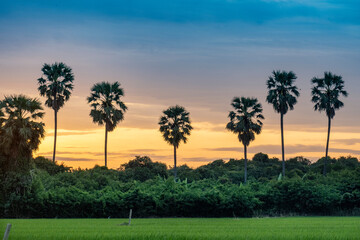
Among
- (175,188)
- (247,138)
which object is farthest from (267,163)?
(175,188)

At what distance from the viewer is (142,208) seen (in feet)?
166

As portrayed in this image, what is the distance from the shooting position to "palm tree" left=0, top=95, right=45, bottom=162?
46781 millimetres

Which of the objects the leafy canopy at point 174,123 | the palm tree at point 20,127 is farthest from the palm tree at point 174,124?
the palm tree at point 20,127

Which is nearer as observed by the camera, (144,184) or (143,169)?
(144,184)

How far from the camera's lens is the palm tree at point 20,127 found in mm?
46781

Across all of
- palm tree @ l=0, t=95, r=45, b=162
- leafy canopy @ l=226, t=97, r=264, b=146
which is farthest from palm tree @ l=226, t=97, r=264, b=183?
palm tree @ l=0, t=95, r=45, b=162

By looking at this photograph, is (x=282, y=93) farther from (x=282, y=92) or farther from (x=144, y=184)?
(x=144, y=184)

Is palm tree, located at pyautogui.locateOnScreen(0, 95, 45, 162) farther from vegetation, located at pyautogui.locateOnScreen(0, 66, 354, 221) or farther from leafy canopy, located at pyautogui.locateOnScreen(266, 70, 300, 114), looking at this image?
leafy canopy, located at pyautogui.locateOnScreen(266, 70, 300, 114)

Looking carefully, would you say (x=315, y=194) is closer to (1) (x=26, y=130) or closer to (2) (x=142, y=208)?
(2) (x=142, y=208)

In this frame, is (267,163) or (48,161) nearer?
(48,161)

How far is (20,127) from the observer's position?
47062mm

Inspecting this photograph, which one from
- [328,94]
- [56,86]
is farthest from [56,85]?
[328,94]

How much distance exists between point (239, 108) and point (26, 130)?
33.8 metres

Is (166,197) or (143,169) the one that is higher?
(143,169)
